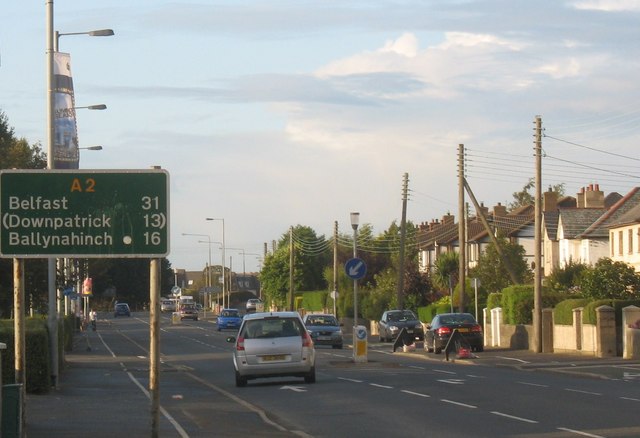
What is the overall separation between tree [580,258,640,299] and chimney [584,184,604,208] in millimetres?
42580

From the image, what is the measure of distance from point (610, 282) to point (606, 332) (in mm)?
11724

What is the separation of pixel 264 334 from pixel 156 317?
52.2 feet

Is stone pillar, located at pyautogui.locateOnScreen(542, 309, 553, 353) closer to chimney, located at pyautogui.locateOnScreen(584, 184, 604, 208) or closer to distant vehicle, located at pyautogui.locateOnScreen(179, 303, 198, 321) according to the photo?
chimney, located at pyautogui.locateOnScreen(584, 184, 604, 208)

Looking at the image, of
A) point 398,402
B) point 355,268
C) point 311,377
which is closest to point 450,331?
point 355,268

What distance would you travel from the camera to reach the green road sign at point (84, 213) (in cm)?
1273

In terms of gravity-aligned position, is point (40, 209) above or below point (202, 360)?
above

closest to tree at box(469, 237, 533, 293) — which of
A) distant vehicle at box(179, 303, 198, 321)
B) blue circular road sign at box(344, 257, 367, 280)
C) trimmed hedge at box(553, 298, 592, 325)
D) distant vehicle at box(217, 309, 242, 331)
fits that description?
distant vehicle at box(217, 309, 242, 331)

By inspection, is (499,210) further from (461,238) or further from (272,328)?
(272,328)

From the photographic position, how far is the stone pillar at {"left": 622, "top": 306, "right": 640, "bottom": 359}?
38.5m

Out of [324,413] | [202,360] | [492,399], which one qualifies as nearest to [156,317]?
[324,413]

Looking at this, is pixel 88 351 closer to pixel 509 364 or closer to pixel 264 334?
pixel 509 364

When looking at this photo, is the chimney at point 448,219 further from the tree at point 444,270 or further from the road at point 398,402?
the road at point 398,402

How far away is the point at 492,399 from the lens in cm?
2253

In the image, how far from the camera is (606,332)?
40656 mm
